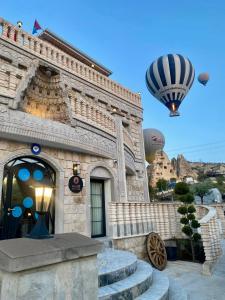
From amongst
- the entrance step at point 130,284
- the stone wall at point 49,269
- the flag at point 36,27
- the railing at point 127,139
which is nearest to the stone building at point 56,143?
the railing at point 127,139

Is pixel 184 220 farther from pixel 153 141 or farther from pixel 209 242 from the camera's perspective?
pixel 153 141

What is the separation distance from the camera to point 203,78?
90.6 feet

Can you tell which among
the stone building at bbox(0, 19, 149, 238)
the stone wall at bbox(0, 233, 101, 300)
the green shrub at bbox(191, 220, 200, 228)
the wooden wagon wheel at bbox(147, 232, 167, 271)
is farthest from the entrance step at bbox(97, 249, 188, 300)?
the green shrub at bbox(191, 220, 200, 228)

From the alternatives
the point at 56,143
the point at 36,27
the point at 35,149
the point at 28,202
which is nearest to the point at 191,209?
the point at 56,143

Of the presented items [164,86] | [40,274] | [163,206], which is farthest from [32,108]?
[164,86]

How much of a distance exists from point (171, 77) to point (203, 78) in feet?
32.9

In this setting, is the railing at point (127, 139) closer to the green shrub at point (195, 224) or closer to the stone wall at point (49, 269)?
the green shrub at point (195, 224)

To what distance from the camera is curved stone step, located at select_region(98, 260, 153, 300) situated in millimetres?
3359

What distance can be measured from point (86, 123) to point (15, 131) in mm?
2849

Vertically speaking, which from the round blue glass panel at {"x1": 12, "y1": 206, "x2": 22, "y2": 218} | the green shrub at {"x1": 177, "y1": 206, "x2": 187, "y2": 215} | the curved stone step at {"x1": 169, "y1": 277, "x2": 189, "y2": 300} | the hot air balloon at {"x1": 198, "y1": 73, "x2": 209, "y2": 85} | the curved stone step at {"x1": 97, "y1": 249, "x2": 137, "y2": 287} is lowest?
the curved stone step at {"x1": 169, "y1": 277, "x2": 189, "y2": 300}

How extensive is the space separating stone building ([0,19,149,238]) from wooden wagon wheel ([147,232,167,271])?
769 mm

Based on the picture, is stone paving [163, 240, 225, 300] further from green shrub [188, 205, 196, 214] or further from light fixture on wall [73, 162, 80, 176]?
light fixture on wall [73, 162, 80, 176]

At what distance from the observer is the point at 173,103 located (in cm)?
2148

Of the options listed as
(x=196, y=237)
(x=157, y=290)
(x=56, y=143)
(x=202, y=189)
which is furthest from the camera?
(x=202, y=189)
